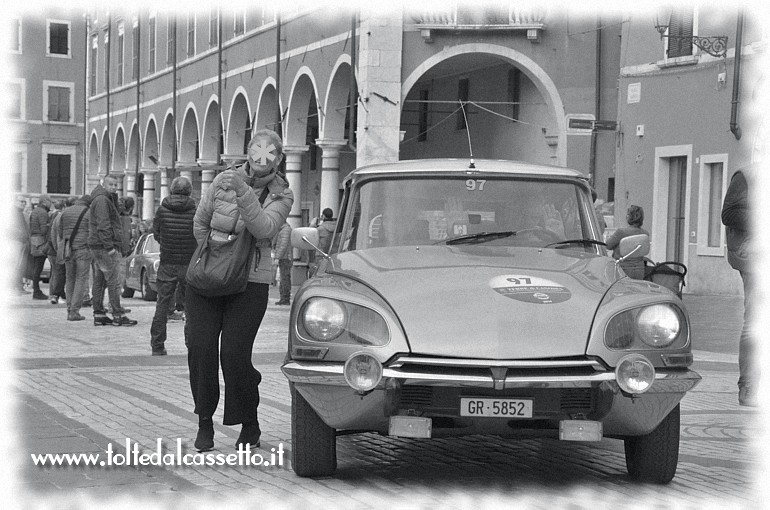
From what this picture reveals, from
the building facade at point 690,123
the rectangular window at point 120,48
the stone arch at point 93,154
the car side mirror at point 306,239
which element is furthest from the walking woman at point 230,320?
the stone arch at point 93,154

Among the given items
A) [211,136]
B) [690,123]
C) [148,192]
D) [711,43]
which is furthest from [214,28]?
[711,43]

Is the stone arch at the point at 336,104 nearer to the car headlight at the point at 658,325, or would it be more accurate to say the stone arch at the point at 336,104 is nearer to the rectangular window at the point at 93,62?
the car headlight at the point at 658,325

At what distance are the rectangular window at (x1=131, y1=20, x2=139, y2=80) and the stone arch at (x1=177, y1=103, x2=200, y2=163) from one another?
606 cm

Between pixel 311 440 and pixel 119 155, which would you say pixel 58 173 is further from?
pixel 311 440

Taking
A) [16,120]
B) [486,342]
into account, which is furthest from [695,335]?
[16,120]

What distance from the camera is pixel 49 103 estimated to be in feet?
243

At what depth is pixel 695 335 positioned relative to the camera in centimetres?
1752

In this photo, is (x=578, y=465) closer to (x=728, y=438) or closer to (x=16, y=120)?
(x=728, y=438)

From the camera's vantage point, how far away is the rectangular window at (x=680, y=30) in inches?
1009

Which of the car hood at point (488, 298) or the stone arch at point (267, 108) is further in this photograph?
the stone arch at point (267, 108)

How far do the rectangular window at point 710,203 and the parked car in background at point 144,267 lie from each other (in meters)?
10.4

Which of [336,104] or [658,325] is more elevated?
[336,104]

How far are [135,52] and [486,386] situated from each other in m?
52.1

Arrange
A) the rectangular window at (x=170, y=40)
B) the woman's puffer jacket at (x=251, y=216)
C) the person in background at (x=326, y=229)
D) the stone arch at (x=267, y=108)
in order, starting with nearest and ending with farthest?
the woman's puffer jacket at (x=251, y=216)
the person in background at (x=326, y=229)
the stone arch at (x=267, y=108)
the rectangular window at (x=170, y=40)
